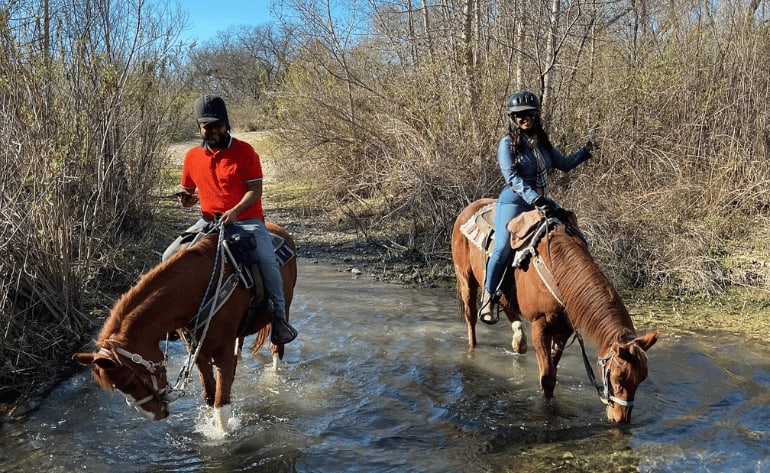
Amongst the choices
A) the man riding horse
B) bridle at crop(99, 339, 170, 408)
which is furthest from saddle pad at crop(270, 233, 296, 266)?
bridle at crop(99, 339, 170, 408)

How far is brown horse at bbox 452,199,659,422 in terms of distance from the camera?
142 inches

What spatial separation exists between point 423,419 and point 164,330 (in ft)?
7.06

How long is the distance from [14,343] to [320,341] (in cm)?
286

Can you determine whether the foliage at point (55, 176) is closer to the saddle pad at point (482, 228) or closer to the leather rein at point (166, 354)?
the leather rein at point (166, 354)

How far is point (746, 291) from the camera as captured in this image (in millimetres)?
6910

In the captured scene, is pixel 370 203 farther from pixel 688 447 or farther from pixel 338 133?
pixel 688 447

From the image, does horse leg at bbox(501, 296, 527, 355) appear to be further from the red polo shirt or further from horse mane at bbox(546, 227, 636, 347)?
the red polo shirt

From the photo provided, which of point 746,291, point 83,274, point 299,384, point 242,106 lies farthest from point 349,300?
point 242,106

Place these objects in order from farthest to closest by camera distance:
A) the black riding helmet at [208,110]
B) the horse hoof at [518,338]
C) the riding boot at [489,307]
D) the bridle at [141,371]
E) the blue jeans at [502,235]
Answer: the horse hoof at [518,338] → the riding boot at [489,307] → the blue jeans at [502,235] → the black riding helmet at [208,110] → the bridle at [141,371]

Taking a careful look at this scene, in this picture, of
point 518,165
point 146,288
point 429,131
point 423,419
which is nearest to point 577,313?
point 518,165

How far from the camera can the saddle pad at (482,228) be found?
204 inches

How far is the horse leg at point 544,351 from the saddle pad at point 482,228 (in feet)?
2.87

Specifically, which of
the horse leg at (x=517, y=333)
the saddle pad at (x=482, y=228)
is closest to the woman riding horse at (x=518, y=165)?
the saddle pad at (x=482, y=228)

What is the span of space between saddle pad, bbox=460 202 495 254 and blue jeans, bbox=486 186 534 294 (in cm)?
22
